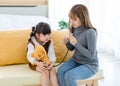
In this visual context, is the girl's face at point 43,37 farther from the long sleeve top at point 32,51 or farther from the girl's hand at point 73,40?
the girl's hand at point 73,40

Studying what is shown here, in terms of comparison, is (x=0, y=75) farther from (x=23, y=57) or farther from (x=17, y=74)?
(x=23, y=57)

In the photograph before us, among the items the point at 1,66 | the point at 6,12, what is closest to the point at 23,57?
the point at 1,66

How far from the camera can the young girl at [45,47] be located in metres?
2.15

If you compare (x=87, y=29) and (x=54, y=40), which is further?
(x=54, y=40)

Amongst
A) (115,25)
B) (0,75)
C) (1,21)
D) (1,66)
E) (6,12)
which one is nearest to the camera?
(0,75)

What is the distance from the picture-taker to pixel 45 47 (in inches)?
90.4

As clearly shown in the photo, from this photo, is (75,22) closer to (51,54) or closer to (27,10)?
(51,54)

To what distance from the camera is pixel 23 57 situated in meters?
2.38

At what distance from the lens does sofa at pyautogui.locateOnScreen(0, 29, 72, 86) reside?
2105mm

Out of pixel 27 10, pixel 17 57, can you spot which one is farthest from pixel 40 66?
pixel 27 10

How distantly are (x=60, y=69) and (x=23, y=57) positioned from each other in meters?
0.39

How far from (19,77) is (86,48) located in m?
0.57

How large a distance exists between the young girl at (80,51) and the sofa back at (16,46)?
0.20 m

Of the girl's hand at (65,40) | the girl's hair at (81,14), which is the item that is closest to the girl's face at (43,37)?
the girl's hand at (65,40)
